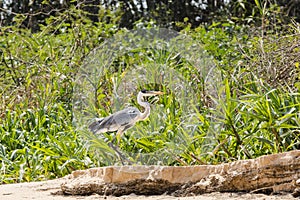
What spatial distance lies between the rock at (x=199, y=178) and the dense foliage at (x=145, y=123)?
0.14 meters

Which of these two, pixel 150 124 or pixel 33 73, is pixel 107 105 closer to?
pixel 150 124

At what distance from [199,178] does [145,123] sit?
0.43 metres

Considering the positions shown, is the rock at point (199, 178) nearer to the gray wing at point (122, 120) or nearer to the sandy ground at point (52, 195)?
the sandy ground at point (52, 195)

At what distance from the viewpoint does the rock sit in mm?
3107

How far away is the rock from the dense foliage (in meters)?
0.14

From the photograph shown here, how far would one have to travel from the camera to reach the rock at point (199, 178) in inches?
122

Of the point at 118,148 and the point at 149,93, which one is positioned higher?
the point at 149,93

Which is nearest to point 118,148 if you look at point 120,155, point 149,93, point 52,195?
point 120,155

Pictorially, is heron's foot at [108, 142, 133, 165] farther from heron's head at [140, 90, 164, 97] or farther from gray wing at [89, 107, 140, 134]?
heron's head at [140, 90, 164, 97]

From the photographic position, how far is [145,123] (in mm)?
3193

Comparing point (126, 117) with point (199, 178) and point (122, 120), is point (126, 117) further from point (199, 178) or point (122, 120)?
point (199, 178)

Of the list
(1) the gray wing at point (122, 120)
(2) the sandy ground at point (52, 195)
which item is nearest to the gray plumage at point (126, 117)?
(1) the gray wing at point (122, 120)

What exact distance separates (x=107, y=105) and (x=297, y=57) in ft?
7.26

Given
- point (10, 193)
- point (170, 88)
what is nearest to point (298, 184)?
point (170, 88)
